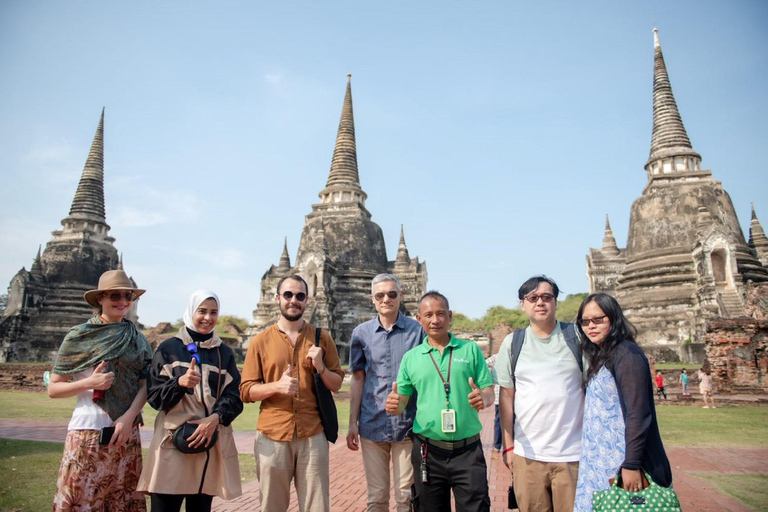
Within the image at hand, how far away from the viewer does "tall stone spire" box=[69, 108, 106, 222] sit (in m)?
32.6

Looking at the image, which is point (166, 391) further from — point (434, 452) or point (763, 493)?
point (763, 493)

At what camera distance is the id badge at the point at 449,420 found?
11.6 feet

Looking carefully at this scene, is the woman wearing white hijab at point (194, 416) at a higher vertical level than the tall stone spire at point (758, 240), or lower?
lower

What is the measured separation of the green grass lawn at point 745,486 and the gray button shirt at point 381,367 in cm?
403

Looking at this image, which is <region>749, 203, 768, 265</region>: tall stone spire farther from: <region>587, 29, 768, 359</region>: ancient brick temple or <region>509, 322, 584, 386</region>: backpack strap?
<region>509, 322, 584, 386</region>: backpack strap

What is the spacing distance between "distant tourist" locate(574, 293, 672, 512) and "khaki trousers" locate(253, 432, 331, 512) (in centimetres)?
174

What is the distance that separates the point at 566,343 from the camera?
3633 millimetres

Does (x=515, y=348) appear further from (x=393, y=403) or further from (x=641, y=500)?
(x=641, y=500)

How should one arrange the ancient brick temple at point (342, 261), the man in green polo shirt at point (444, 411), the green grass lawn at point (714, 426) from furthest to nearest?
the ancient brick temple at point (342, 261)
the green grass lawn at point (714, 426)
the man in green polo shirt at point (444, 411)

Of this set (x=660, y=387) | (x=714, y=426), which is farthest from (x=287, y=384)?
(x=660, y=387)

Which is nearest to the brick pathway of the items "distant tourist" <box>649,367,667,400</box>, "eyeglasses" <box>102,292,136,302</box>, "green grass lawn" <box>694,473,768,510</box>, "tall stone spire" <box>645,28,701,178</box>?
"green grass lawn" <box>694,473,768,510</box>

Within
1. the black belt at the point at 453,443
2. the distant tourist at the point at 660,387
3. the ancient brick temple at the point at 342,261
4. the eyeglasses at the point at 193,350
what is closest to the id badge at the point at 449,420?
the black belt at the point at 453,443

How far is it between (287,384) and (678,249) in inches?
1000

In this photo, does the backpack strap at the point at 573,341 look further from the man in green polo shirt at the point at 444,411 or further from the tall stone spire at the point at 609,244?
the tall stone spire at the point at 609,244
